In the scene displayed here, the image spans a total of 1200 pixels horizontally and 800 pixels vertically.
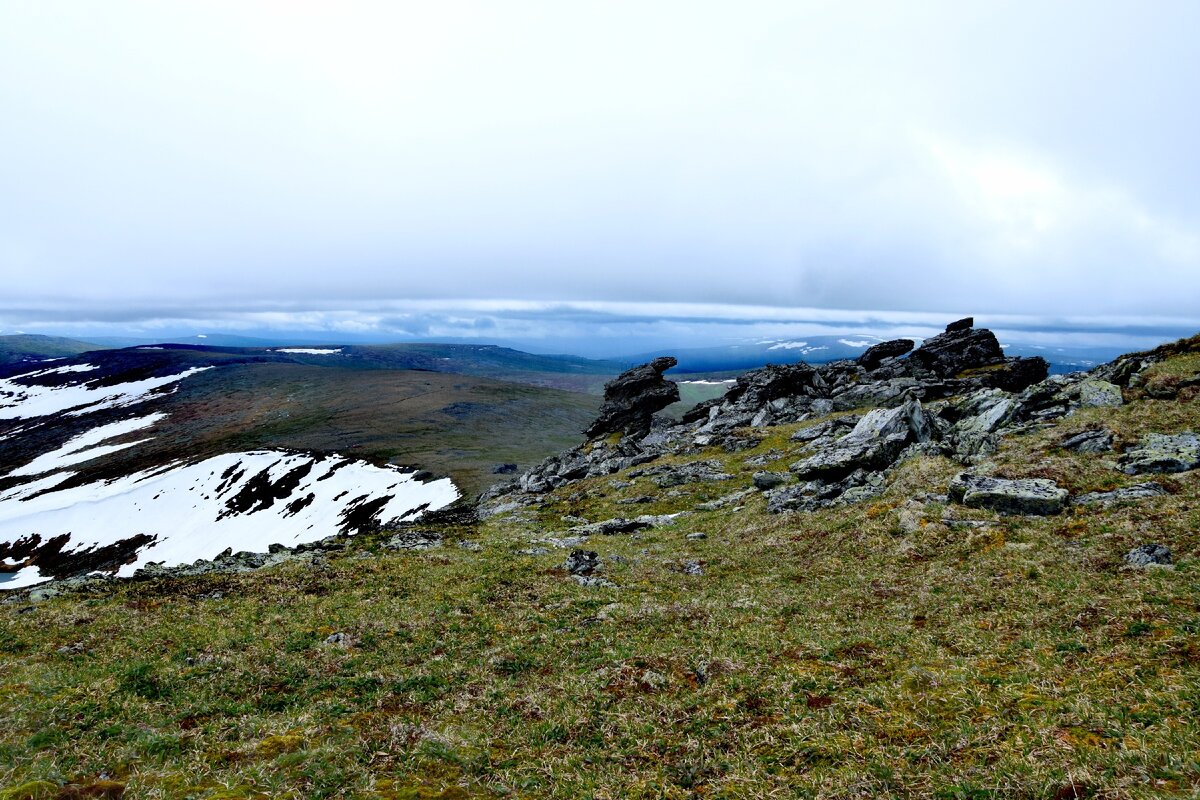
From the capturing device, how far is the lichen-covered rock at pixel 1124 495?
24750 mm

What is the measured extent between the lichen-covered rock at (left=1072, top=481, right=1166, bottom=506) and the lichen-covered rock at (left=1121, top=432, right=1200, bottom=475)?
2.73 m

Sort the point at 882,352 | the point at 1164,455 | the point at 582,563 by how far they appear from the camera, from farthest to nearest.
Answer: the point at 882,352 → the point at 582,563 → the point at 1164,455

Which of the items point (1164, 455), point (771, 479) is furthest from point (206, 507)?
point (1164, 455)

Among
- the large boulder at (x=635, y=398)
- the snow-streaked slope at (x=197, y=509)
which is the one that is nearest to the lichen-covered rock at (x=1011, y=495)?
the snow-streaked slope at (x=197, y=509)

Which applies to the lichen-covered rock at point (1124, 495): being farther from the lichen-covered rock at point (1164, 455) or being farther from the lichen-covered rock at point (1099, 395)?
the lichen-covered rock at point (1099, 395)

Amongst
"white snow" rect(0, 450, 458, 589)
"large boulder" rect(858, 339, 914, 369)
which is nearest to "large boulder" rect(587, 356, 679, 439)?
"white snow" rect(0, 450, 458, 589)

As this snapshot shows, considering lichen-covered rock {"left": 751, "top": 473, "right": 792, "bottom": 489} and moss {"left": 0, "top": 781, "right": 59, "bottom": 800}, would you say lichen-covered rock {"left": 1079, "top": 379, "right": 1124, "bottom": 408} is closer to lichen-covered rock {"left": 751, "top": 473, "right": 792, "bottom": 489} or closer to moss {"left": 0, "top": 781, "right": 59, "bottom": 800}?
lichen-covered rock {"left": 751, "top": 473, "right": 792, "bottom": 489}

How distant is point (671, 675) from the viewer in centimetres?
1609

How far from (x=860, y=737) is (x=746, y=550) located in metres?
20.6

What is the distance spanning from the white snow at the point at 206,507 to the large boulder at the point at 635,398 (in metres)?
33.9

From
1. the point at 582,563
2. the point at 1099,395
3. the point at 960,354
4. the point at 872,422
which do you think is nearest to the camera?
the point at 582,563

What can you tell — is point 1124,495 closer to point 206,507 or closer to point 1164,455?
point 1164,455

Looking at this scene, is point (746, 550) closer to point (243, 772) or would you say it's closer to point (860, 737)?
point (860, 737)

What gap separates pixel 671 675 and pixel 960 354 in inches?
3692
